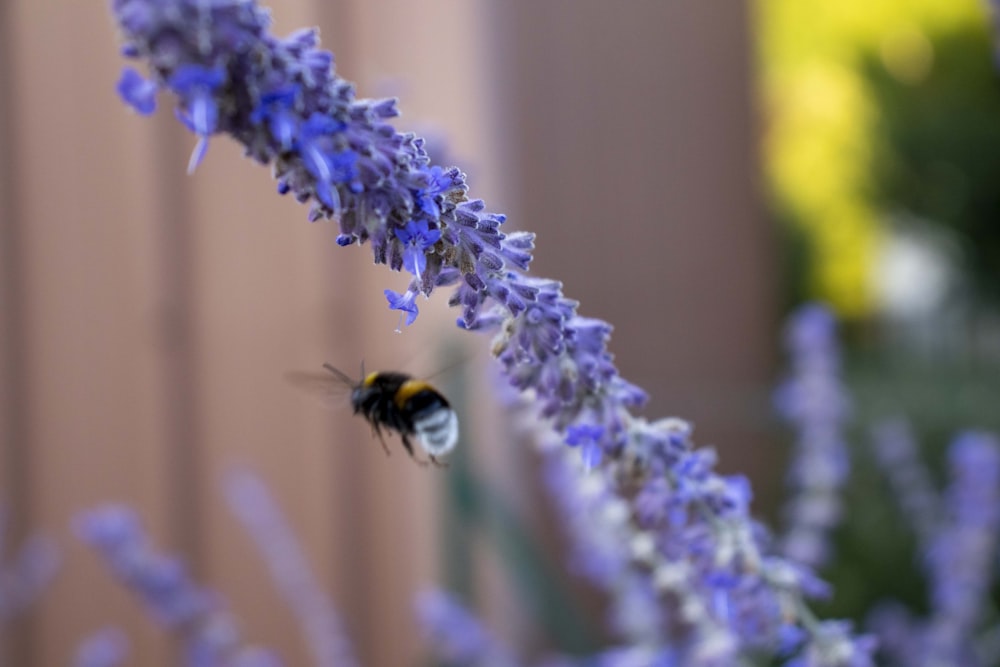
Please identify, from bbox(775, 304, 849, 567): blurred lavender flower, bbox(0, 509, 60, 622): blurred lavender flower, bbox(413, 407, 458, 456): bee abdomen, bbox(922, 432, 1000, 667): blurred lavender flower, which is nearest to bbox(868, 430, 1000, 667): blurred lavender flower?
bbox(922, 432, 1000, 667): blurred lavender flower

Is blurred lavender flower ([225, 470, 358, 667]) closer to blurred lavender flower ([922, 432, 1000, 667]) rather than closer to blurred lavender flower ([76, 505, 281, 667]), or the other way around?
blurred lavender flower ([76, 505, 281, 667])

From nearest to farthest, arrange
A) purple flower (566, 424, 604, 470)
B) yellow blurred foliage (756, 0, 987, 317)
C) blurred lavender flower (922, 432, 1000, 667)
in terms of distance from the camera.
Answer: purple flower (566, 424, 604, 470) < blurred lavender flower (922, 432, 1000, 667) < yellow blurred foliage (756, 0, 987, 317)

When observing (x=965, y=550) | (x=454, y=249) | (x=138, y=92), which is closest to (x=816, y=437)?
(x=965, y=550)

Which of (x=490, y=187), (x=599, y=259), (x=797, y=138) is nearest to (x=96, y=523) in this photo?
(x=490, y=187)

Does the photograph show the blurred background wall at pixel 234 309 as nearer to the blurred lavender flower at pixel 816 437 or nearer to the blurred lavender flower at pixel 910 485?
the blurred lavender flower at pixel 910 485

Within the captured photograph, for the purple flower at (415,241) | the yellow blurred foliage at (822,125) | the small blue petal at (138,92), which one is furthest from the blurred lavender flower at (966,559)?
the yellow blurred foliage at (822,125)
